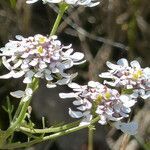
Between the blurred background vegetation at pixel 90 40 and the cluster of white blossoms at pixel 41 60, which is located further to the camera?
the blurred background vegetation at pixel 90 40

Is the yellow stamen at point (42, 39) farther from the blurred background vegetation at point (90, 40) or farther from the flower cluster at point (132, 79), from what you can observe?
the blurred background vegetation at point (90, 40)

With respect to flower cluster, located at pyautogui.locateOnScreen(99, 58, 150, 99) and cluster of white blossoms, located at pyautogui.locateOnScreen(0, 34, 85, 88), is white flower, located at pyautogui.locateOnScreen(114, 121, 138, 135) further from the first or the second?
cluster of white blossoms, located at pyautogui.locateOnScreen(0, 34, 85, 88)

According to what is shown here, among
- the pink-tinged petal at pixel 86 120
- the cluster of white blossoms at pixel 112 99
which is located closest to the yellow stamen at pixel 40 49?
the cluster of white blossoms at pixel 112 99

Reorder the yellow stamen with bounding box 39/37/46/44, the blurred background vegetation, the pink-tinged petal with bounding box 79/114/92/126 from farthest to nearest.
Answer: the blurred background vegetation
the yellow stamen with bounding box 39/37/46/44
the pink-tinged petal with bounding box 79/114/92/126

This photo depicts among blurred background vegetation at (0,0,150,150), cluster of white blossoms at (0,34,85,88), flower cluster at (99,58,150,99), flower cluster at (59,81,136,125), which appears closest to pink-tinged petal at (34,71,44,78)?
cluster of white blossoms at (0,34,85,88)

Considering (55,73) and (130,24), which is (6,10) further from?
(55,73)

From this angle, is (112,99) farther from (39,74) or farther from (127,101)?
(39,74)
